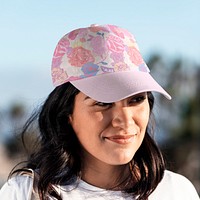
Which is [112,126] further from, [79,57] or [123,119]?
[79,57]

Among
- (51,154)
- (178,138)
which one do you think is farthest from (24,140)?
(178,138)

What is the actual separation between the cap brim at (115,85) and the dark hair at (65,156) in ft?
0.16

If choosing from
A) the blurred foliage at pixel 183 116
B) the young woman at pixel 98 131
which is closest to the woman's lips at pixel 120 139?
the young woman at pixel 98 131

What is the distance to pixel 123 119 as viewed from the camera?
1382mm

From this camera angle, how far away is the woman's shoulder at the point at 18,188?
146 cm

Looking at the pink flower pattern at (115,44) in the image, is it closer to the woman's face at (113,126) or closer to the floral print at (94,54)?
the floral print at (94,54)

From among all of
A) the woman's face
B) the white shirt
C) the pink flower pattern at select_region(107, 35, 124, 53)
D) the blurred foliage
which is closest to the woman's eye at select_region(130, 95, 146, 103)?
the woman's face

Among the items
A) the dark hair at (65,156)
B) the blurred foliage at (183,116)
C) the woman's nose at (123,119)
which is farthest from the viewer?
the blurred foliage at (183,116)

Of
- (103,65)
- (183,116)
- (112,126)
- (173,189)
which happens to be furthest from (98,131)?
(183,116)

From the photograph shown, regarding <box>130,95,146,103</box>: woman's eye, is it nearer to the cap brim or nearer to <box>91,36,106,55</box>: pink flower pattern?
the cap brim

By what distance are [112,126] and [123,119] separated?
1.2 inches

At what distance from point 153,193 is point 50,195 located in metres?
0.26

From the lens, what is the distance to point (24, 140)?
67.8 inches

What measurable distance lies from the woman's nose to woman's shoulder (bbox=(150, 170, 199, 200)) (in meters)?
0.24
